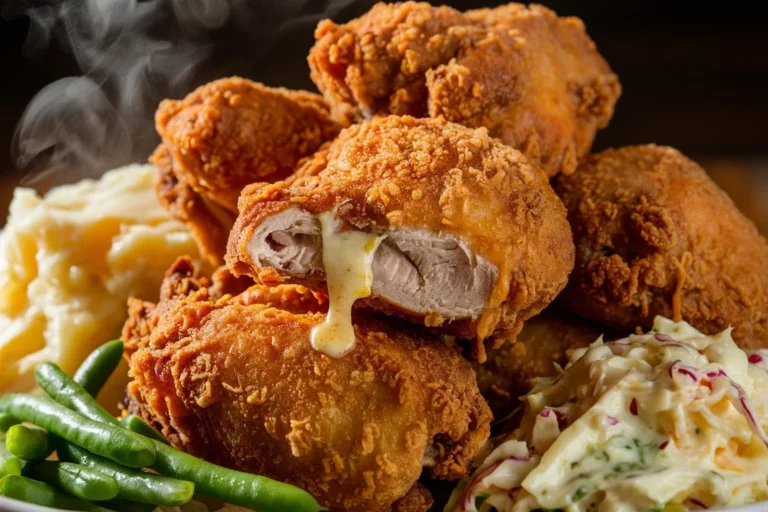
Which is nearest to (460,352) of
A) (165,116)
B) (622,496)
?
(622,496)

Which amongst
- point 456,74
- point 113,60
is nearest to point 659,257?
point 456,74

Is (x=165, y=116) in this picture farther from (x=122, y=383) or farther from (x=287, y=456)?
(x=287, y=456)

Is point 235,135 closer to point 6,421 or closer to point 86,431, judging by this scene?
point 86,431

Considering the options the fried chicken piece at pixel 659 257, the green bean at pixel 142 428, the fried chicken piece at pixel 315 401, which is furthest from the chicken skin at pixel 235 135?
the fried chicken piece at pixel 659 257

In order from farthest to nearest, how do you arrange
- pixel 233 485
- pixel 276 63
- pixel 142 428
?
pixel 276 63 → pixel 142 428 → pixel 233 485

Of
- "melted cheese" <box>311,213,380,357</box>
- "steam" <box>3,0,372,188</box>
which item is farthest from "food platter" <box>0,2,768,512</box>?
"steam" <box>3,0,372,188</box>
